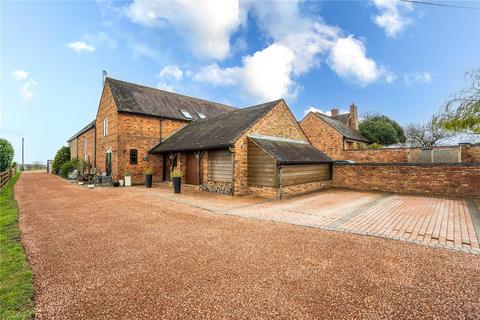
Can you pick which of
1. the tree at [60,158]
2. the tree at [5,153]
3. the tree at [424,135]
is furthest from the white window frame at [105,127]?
the tree at [424,135]

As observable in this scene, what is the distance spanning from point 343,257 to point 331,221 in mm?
2489

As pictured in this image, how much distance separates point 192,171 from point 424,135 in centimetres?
2862

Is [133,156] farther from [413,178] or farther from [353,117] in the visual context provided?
[353,117]

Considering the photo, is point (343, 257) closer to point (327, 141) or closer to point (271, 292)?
point (271, 292)

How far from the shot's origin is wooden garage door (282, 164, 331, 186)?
35.0 feet

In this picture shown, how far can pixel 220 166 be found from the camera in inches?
473

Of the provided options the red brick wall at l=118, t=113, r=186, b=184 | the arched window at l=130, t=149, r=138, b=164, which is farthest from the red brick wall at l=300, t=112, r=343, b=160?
the arched window at l=130, t=149, r=138, b=164

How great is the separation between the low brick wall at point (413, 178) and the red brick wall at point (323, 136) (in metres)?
8.11

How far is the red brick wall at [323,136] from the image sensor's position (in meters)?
21.3

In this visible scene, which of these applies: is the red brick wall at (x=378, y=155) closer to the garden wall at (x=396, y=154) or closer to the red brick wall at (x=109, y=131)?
the garden wall at (x=396, y=154)

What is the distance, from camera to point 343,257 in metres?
3.96

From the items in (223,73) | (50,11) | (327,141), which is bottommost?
(327,141)

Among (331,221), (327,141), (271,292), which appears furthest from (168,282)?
(327,141)

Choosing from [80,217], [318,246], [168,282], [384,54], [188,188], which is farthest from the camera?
[384,54]
